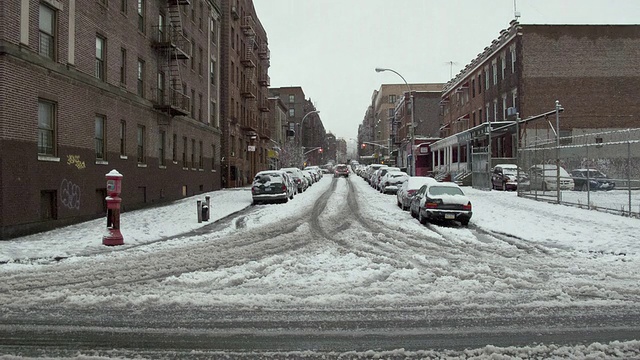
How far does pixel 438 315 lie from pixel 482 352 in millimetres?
1271

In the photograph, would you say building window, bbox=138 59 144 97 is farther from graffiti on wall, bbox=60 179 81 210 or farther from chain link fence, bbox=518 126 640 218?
chain link fence, bbox=518 126 640 218

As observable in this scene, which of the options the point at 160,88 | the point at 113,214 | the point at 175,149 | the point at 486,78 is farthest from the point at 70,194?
the point at 486,78

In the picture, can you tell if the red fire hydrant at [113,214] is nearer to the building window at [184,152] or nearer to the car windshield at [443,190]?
the car windshield at [443,190]

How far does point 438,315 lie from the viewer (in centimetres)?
600

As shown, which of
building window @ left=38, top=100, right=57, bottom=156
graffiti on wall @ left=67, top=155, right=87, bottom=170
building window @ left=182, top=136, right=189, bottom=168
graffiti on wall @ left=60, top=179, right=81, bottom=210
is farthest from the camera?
building window @ left=182, top=136, right=189, bottom=168

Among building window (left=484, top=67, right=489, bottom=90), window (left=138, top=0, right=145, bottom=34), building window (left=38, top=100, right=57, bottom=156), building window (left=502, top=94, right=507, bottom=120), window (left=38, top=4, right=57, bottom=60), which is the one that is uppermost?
building window (left=484, top=67, right=489, bottom=90)

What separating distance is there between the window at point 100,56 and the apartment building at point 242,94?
66.2 feet

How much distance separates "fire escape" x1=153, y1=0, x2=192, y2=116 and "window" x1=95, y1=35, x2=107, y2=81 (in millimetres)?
4799

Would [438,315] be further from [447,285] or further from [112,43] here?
[112,43]

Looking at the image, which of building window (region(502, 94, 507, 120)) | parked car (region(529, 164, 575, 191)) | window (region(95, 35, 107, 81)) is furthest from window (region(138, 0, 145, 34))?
building window (region(502, 94, 507, 120))

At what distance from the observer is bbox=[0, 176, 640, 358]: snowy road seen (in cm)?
516

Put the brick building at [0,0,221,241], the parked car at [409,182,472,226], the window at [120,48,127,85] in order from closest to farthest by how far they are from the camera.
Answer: the brick building at [0,0,221,241], the parked car at [409,182,472,226], the window at [120,48,127,85]

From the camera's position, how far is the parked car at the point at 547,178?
840 inches

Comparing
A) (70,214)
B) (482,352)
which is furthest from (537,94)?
(482,352)
